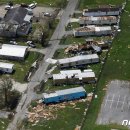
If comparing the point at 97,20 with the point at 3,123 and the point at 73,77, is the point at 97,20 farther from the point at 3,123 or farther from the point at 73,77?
the point at 3,123

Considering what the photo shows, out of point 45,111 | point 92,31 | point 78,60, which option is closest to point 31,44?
point 78,60

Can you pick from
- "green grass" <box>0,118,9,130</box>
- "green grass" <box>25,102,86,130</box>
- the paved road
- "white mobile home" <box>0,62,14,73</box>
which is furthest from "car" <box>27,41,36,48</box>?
"green grass" <box>0,118,9,130</box>

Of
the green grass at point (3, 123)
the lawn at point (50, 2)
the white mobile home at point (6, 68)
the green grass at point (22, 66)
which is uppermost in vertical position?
the white mobile home at point (6, 68)

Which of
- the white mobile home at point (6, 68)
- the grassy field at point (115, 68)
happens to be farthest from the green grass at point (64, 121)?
the white mobile home at point (6, 68)

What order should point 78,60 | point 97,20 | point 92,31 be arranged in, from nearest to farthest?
point 78,60 < point 92,31 < point 97,20

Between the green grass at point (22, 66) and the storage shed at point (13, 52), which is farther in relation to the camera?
the storage shed at point (13, 52)

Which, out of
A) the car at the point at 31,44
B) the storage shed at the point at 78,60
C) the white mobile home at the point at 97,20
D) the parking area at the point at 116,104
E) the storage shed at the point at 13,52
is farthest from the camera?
the white mobile home at the point at 97,20

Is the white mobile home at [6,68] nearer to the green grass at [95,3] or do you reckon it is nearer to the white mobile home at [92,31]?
the white mobile home at [92,31]

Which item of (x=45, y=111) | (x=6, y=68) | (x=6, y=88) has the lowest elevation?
(x=45, y=111)
